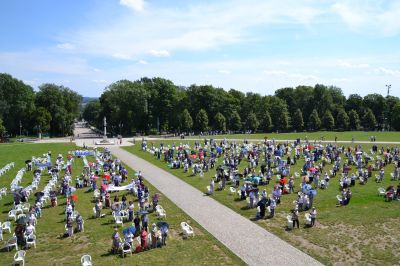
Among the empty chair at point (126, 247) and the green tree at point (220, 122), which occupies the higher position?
the green tree at point (220, 122)

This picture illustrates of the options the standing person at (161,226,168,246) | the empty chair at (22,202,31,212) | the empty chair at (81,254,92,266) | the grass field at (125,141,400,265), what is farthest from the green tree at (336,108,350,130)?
the empty chair at (81,254,92,266)

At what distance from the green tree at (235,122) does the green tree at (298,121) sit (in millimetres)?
14739

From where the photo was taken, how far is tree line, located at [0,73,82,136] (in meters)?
78.5

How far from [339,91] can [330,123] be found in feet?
66.8

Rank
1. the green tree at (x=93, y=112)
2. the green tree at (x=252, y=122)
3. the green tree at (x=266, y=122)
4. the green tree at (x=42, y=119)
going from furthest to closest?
1. the green tree at (x=93, y=112)
2. the green tree at (x=266, y=122)
3. the green tree at (x=252, y=122)
4. the green tree at (x=42, y=119)

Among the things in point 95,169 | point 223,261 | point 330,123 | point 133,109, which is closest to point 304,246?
point 223,261

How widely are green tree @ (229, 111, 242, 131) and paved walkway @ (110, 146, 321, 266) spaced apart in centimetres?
5556

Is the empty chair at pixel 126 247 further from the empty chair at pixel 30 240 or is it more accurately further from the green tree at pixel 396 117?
the green tree at pixel 396 117

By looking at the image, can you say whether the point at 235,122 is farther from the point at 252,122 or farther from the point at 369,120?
the point at 369,120

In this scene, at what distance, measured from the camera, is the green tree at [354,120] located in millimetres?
90125

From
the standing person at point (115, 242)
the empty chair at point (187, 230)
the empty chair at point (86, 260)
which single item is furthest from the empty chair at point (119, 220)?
the empty chair at point (86, 260)

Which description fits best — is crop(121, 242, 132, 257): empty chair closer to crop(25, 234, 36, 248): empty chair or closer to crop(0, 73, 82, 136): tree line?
crop(25, 234, 36, 248): empty chair

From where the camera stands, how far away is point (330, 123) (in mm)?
88688

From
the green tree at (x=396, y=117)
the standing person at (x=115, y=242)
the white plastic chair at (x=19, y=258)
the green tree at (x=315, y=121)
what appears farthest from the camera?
the green tree at (x=315, y=121)
